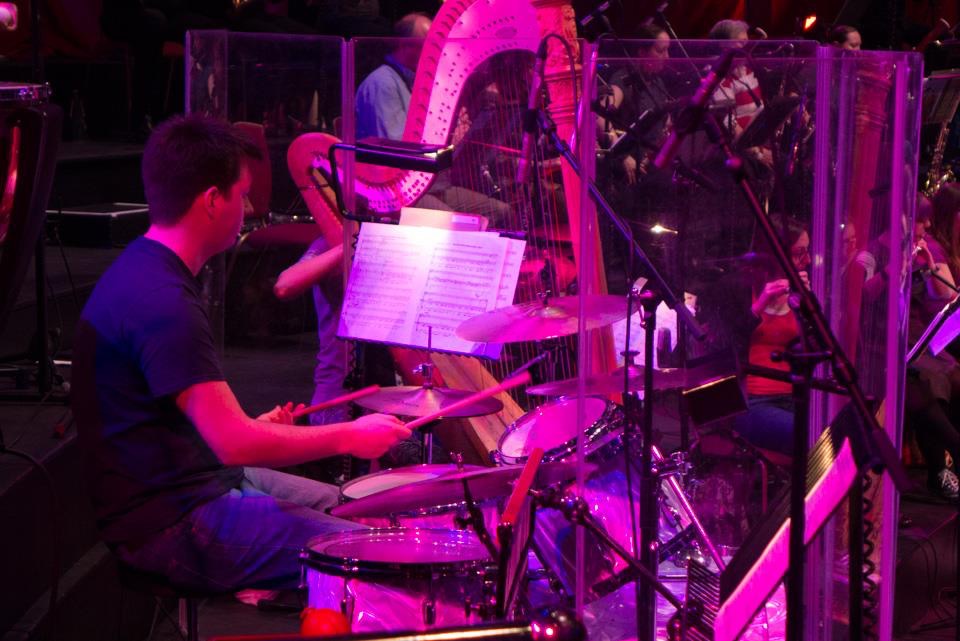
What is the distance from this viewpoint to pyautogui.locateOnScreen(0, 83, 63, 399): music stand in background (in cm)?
304

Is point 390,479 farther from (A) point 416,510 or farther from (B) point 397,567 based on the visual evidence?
(B) point 397,567

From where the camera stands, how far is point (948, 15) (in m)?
11.3

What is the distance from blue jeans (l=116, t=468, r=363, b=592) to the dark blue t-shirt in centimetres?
4

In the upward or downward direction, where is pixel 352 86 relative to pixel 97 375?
upward

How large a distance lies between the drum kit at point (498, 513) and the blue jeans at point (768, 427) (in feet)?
1.89

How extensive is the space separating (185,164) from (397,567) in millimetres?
1013

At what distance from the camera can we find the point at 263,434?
101 inches

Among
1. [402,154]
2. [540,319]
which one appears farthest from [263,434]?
[402,154]

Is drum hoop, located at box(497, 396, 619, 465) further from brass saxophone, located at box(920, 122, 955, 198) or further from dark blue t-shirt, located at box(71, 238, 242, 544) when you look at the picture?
brass saxophone, located at box(920, 122, 955, 198)

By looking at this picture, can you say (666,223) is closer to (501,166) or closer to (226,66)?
(501,166)

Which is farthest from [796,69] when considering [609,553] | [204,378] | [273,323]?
[273,323]

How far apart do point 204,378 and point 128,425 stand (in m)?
0.26

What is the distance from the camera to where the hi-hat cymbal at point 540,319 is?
2.87 meters

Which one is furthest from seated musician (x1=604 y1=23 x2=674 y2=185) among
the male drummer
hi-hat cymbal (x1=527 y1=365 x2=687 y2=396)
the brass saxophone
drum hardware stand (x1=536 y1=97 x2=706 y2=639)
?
the brass saxophone
